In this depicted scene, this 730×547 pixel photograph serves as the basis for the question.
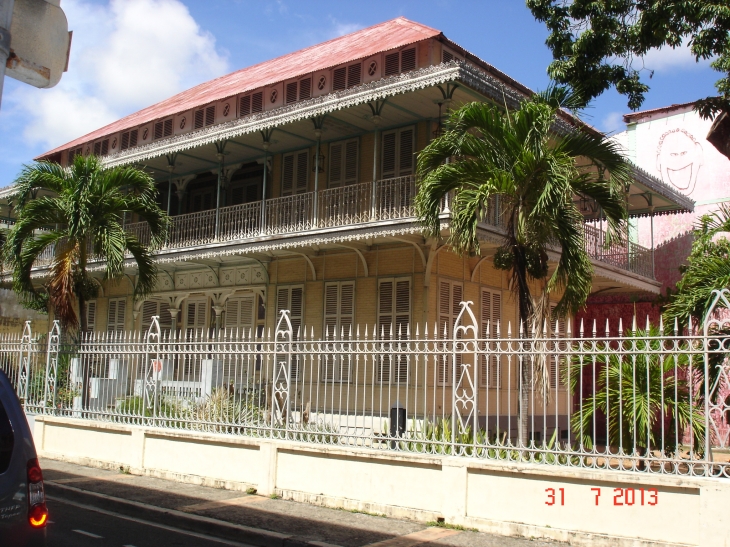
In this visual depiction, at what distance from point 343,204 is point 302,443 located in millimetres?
7155

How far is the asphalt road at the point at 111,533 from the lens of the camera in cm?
750

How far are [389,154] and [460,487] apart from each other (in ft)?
31.5

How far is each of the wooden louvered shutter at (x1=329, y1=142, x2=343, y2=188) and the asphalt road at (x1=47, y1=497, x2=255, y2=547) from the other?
9.78 meters

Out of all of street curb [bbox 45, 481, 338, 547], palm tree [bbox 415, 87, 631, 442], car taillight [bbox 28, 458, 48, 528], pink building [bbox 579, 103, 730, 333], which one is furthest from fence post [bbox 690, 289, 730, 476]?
pink building [bbox 579, 103, 730, 333]

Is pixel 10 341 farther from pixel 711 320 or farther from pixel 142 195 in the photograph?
pixel 711 320

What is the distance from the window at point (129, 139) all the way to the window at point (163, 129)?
0.93m

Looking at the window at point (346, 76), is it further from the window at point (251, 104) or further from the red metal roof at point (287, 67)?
the window at point (251, 104)

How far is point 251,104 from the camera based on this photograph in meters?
18.8

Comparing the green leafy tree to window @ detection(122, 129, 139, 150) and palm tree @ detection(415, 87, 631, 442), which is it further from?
window @ detection(122, 129, 139, 150)

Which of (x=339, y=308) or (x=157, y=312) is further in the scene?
(x=157, y=312)

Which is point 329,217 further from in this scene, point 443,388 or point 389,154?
point 443,388

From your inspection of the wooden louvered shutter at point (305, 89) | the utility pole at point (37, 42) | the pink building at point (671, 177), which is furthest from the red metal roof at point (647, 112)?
the utility pole at point (37, 42)

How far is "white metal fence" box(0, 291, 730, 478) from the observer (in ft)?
23.4

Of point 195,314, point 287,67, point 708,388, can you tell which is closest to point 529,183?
point 708,388
